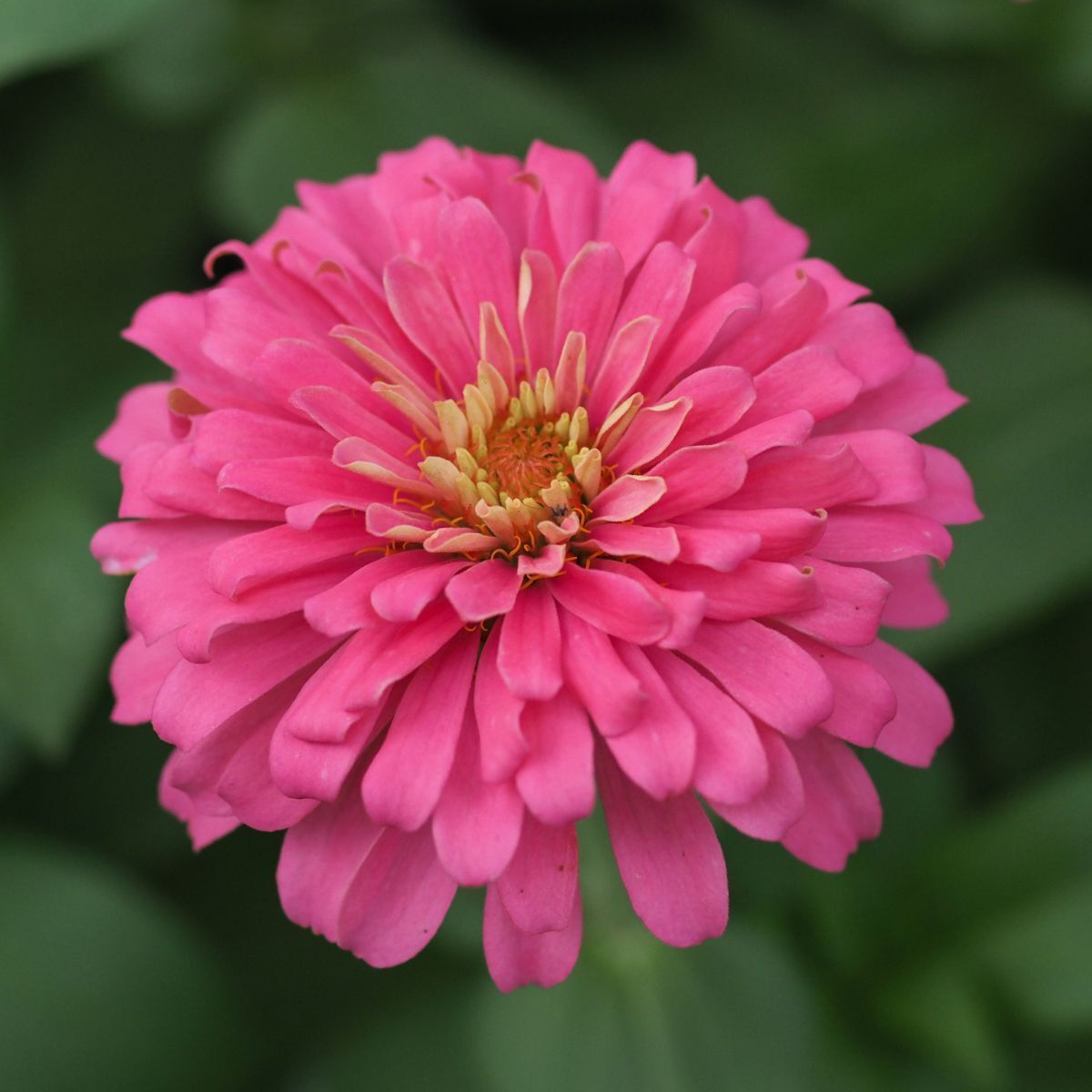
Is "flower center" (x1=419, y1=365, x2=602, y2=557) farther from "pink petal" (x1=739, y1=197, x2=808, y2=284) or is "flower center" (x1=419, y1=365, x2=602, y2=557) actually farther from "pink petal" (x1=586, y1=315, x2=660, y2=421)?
"pink petal" (x1=739, y1=197, x2=808, y2=284)

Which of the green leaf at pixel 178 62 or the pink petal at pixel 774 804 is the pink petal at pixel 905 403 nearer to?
the pink petal at pixel 774 804

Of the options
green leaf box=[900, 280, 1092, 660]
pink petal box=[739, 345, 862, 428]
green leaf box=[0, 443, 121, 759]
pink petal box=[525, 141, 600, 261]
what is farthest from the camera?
green leaf box=[900, 280, 1092, 660]

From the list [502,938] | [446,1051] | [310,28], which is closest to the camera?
[502,938]

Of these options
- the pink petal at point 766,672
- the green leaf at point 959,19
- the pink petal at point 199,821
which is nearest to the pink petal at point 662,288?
the pink petal at point 766,672

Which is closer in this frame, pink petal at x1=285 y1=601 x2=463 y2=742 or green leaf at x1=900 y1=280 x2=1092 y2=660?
pink petal at x1=285 y1=601 x2=463 y2=742

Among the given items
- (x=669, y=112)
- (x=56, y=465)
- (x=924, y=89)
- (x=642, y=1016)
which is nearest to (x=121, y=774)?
(x=56, y=465)

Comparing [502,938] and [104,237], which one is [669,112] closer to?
[104,237]

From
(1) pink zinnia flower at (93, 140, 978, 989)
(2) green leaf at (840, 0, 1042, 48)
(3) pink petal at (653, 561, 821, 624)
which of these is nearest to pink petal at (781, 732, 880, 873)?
(1) pink zinnia flower at (93, 140, 978, 989)
